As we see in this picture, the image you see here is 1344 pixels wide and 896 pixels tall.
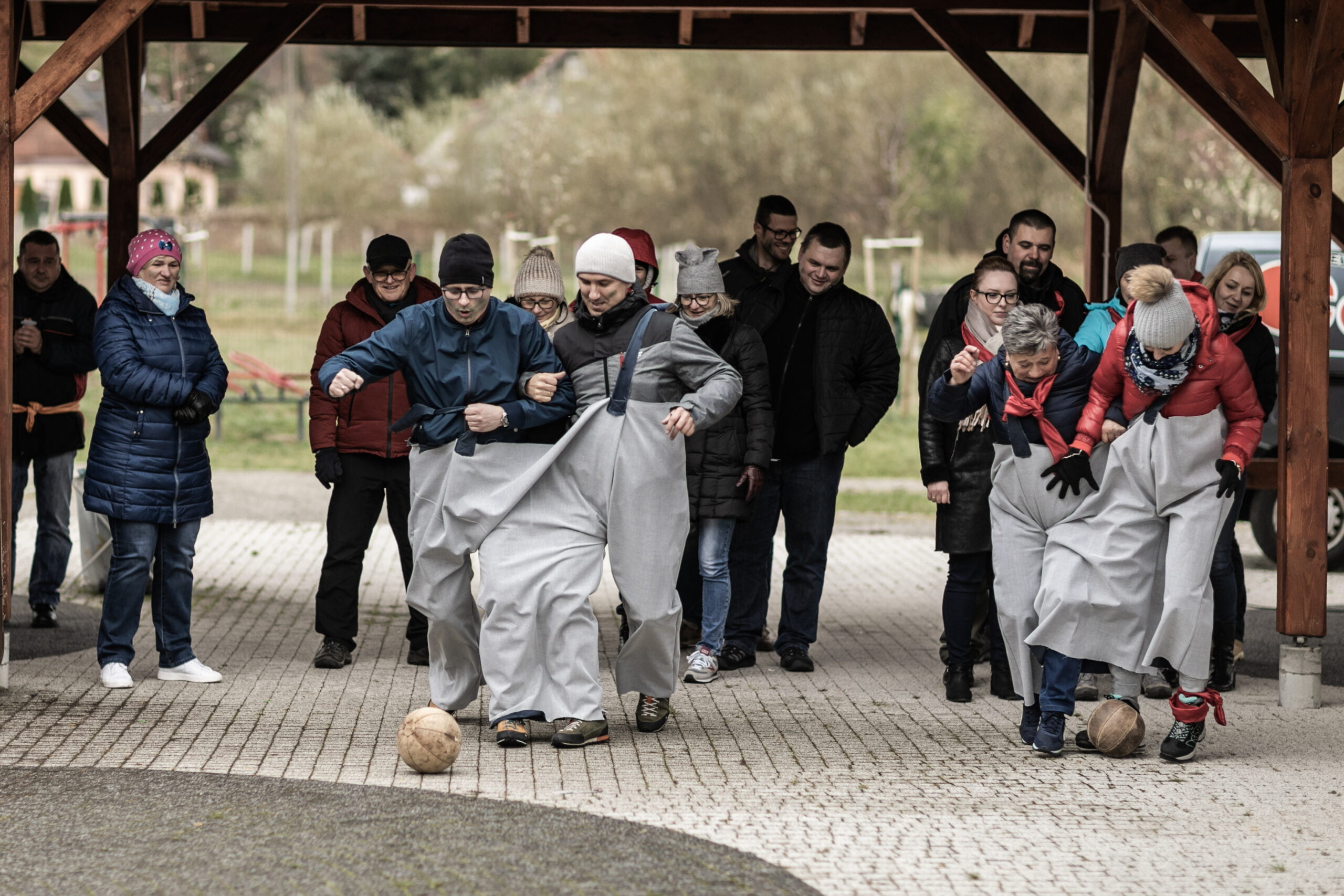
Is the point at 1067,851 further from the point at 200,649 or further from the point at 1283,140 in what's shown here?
the point at 200,649

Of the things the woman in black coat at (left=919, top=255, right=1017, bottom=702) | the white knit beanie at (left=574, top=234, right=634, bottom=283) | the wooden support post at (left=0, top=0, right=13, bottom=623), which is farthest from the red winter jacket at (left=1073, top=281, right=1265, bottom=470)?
the wooden support post at (left=0, top=0, right=13, bottom=623)

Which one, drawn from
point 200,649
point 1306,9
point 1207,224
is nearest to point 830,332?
point 1306,9

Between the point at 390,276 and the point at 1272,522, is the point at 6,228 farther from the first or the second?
the point at 1272,522

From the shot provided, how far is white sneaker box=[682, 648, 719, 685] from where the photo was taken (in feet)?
25.8

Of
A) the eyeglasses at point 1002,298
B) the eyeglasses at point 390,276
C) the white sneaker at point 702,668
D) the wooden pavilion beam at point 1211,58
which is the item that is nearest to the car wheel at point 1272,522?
the wooden pavilion beam at point 1211,58

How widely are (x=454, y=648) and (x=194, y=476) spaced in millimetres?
1720

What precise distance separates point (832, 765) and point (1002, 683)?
5.41ft

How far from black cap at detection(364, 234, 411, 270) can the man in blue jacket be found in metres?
1.46

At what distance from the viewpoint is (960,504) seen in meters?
7.48

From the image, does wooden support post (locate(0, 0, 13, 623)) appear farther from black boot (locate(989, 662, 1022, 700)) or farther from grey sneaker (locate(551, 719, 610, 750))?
black boot (locate(989, 662, 1022, 700))

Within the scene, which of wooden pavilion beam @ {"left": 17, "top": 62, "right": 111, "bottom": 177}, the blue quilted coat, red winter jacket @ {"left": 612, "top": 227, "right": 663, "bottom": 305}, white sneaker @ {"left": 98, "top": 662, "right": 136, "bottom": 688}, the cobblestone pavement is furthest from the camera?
wooden pavilion beam @ {"left": 17, "top": 62, "right": 111, "bottom": 177}

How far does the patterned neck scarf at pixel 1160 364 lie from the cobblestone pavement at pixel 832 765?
1.38m

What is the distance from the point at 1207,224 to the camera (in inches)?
1303

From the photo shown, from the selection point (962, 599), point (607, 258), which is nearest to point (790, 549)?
point (962, 599)
